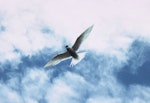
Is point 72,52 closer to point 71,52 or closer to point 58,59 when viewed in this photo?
point 71,52

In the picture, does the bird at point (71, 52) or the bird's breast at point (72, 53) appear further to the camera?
the bird at point (71, 52)

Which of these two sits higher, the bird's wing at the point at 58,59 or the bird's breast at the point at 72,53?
the bird's wing at the point at 58,59

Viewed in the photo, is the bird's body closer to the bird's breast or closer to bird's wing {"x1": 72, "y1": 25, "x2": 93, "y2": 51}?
the bird's breast

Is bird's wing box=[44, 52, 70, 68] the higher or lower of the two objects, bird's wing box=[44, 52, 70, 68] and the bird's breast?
the higher

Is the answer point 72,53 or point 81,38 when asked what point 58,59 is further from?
point 81,38

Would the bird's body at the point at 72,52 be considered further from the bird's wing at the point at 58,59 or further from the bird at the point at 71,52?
the bird's wing at the point at 58,59

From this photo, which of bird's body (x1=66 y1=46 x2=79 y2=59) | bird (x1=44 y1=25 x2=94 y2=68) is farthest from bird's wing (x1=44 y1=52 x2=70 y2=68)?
bird's body (x1=66 y1=46 x2=79 y2=59)

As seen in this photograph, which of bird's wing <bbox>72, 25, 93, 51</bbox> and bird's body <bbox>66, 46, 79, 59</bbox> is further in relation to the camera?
bird's wing <bbox>72, 25, 93, 51</bbox>

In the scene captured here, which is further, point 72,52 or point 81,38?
point 81,38

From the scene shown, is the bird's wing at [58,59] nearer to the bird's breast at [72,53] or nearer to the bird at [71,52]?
the bird at [71,52]

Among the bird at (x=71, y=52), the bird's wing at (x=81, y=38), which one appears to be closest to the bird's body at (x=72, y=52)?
the bird at (x=71, y=52)

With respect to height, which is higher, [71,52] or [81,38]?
[81,38]

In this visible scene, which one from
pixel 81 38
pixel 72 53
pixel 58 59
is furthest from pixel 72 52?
pixel 58 59
